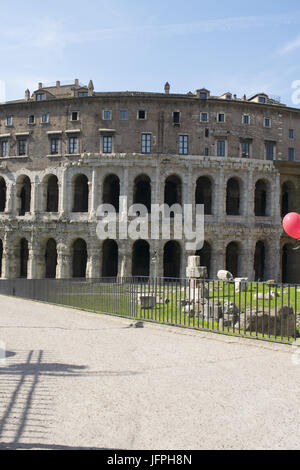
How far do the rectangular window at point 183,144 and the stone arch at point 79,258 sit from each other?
11.8 meters

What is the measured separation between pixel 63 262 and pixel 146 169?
34.2ft

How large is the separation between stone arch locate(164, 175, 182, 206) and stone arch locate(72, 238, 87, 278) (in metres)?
8.90

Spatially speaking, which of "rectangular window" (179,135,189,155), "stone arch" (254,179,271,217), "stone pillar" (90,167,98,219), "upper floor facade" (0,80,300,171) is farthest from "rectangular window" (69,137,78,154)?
"stone arch" (254,179,271,217)

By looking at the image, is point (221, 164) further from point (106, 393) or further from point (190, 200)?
point (106, 393)

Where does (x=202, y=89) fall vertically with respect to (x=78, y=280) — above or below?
above

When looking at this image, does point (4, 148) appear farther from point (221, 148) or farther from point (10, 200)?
point (221, 148)

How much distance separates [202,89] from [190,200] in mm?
10109

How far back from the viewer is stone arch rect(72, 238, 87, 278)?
36.2m

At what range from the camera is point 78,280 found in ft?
55.8

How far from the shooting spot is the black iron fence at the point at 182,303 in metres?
9.65

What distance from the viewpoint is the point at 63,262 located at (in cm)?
3397

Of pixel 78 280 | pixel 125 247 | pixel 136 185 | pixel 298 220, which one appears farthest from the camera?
pixel 136 185

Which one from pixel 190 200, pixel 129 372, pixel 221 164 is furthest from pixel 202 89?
pixel 129 372

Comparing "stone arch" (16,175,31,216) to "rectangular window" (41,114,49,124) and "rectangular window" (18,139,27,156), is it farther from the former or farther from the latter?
"rectangular window" (41,114,49,124)
